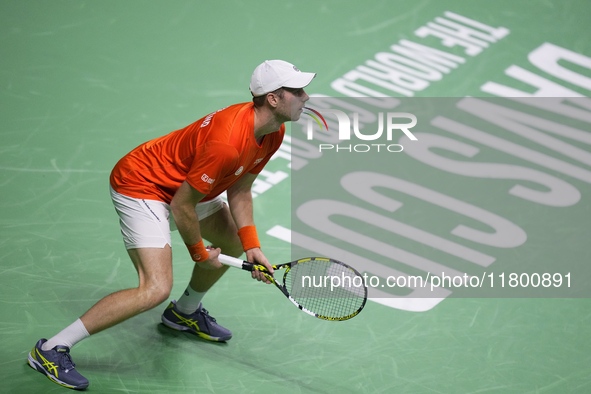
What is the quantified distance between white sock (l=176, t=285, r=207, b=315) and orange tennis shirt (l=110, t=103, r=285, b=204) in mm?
716

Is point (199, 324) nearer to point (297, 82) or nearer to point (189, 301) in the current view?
point (189, 301)

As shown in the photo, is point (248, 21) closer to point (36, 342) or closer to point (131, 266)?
point (131, 266)

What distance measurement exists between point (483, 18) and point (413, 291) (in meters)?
4.76

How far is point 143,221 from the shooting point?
4.40 meters

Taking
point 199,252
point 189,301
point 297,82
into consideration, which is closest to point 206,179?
point 199,252

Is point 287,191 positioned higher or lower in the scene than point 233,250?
lower

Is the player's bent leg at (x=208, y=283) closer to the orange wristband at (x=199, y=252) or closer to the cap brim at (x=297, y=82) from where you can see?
the orange wristband at (x=199, y=252)

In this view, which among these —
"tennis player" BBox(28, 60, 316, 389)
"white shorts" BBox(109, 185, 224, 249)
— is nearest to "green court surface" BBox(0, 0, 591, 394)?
"tennis player" BBox(28, 60, 316, 389)

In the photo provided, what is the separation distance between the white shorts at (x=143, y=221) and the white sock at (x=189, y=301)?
23.7 inches

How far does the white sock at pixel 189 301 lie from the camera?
16.2 feet

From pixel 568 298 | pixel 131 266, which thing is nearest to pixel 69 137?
pixel 131 266

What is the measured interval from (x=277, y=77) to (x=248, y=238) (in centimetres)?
105

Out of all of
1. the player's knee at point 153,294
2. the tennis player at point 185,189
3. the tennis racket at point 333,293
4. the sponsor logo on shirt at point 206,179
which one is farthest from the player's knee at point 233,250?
the sponsor logo on shirt at point 206,179

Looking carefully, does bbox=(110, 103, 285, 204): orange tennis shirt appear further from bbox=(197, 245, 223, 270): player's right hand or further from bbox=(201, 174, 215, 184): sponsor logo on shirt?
bbox=(197, 245, 223, 270): player's right hand
